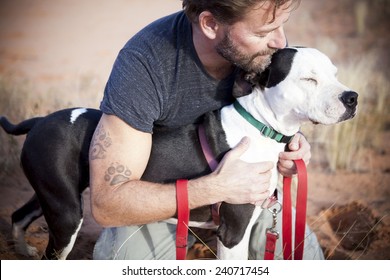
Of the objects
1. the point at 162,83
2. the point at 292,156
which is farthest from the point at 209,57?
the point at 292,156

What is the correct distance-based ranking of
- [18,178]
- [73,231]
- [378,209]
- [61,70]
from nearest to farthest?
[73,231], [378,209], [18,178], [61,70]

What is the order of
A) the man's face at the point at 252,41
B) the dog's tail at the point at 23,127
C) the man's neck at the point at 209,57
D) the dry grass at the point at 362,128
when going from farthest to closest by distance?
the dry grass at the point at 362,128
the dog's tail at the point at 23,127
the man's neck at the point at 209,57
the man's face at the point at 252,41

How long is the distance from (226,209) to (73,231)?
2.41 ft

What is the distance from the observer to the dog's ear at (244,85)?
2.24m

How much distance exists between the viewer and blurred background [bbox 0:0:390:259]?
303cm

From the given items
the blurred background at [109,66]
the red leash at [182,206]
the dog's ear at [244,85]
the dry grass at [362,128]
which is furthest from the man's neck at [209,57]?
the dry grass at [362,128]

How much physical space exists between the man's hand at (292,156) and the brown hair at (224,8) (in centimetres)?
62

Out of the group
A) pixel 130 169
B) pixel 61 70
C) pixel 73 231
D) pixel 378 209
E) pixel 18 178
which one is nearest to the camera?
pixel 130 169

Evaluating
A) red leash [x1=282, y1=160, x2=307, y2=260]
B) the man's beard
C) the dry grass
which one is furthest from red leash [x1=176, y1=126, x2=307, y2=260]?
the dry grass

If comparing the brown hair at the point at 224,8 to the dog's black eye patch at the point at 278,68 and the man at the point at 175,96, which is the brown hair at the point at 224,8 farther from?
the dog's black eye patch at the point at 278,68
